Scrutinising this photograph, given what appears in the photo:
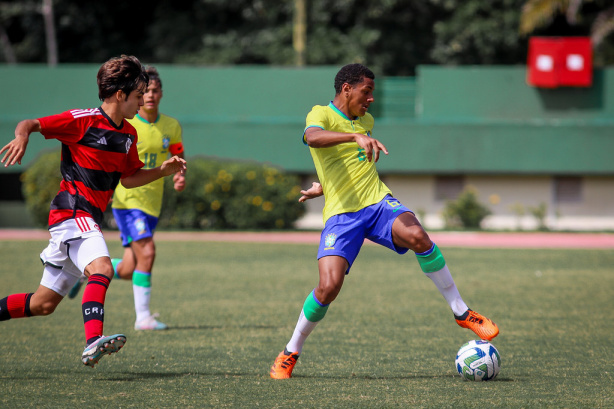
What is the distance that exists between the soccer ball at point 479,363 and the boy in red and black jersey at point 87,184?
8.63 ft

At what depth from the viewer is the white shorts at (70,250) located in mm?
6074

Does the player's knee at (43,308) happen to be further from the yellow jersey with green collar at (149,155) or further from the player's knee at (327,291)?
the yellow jersey with green collar at (149,155)

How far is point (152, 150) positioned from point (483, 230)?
53.3 feet

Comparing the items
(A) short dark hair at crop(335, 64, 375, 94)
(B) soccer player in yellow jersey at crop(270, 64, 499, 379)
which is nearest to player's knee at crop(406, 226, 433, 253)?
(B) soccer player in yellow jersey at crop(270, 64, 499, 379)

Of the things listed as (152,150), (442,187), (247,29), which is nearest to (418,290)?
(152,150)

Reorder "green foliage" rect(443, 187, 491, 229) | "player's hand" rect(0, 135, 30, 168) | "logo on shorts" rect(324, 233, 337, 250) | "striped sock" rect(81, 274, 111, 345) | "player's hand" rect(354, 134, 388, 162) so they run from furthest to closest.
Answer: "green foliage" rect(443, 187, 491, 229), "logo on shorts" rect(324, 233, 337, 250), "striped sock" rect(81, 274, 111, 345), "player's hand" rect(354, 134, 388, 162), "player's hand" rect(0, 135, 30, 168)

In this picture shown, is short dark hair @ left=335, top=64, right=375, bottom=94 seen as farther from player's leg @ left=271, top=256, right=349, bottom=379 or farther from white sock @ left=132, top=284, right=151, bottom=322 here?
white sock @ left=132, top=284, right=151, bottom=322

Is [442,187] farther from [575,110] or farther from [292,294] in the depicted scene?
[292,294]

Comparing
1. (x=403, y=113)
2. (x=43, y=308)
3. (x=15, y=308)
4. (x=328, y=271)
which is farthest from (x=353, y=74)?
(x=403, y=113)

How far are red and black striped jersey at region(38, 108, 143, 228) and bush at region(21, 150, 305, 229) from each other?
53.0ft

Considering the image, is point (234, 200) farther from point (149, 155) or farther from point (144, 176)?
point (144, 176)

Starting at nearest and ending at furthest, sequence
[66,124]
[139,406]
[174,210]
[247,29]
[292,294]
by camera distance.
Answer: [139,406] → [66,124] → [292,294] → [174,210] → [247,29]

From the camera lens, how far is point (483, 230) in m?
23.6

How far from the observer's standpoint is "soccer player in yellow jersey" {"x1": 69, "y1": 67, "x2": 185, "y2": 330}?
8.80 metres
